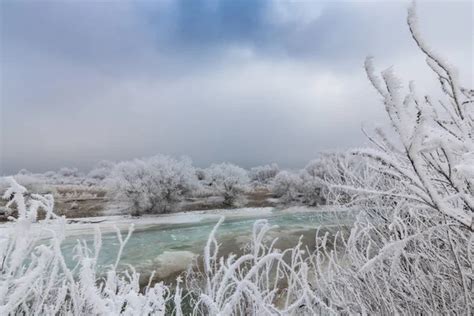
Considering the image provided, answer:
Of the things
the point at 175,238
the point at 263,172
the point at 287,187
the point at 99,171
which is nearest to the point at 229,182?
the point at 287,187

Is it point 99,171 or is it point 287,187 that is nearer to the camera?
point 287,187

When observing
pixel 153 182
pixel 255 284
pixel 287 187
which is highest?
pixel 153 182

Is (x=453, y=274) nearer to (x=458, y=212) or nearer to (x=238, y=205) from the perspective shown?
(x=458, y=212)

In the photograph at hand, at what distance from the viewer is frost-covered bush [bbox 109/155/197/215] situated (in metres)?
23.3

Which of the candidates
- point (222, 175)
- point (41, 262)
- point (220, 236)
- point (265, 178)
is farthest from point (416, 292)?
point (265, 178)

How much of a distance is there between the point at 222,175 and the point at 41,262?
95.3 ft

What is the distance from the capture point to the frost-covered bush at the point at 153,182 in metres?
23.3

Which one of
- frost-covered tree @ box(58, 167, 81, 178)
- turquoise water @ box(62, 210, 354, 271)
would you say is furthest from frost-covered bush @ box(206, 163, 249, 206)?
frost-covered tree @ box(58, 167, 81, 178)

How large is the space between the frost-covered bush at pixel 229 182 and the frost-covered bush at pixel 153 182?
2.43 meters

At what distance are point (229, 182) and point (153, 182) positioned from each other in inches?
255

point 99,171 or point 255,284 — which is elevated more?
point 99,171

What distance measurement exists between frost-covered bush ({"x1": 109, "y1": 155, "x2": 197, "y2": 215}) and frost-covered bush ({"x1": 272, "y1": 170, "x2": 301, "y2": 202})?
756 centimetres

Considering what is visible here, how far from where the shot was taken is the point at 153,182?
24.8m

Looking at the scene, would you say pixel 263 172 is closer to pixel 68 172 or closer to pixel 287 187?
pixel 287 187
